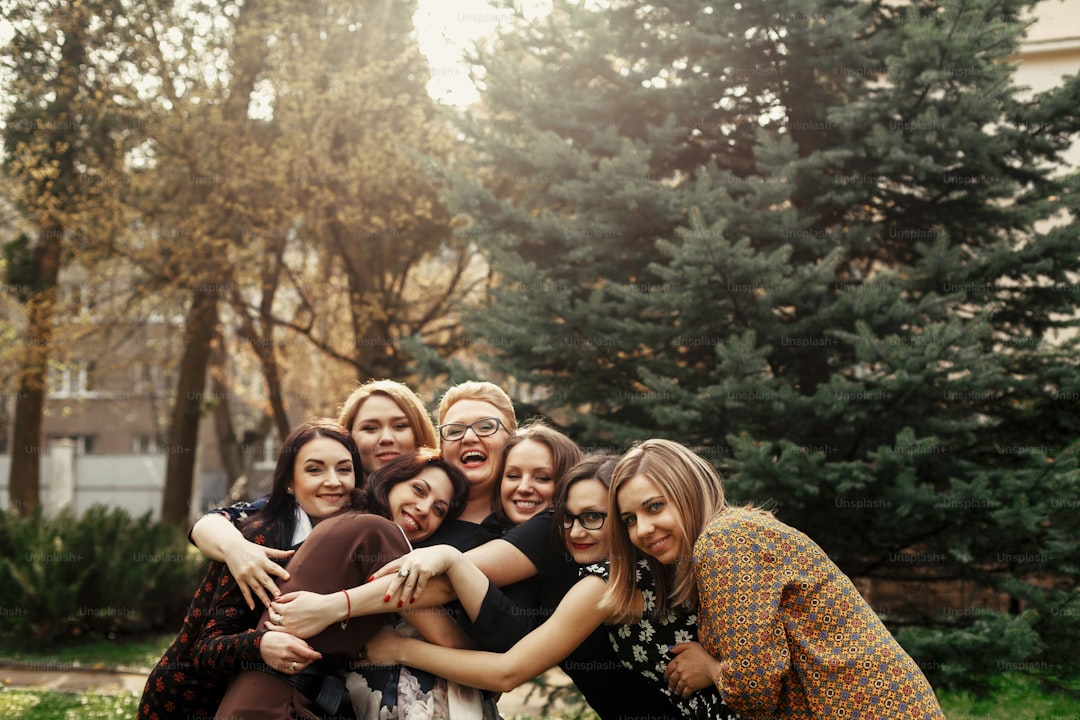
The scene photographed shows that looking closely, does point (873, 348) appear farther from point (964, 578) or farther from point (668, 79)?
point (668, 79)

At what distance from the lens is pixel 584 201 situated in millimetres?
7156

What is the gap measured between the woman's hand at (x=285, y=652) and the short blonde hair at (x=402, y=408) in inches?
54.1

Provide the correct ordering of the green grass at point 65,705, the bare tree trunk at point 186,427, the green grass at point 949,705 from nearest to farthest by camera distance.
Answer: the green grass at point 949,705 < the green grass at point 65,705 < the bare tree trunk at point 186,427

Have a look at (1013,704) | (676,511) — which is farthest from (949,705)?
(676,511)

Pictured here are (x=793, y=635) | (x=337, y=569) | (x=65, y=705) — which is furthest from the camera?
(x=65, y=705)

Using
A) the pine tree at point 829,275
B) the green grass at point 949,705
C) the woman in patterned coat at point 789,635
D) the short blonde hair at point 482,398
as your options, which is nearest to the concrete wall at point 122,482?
the green grass at point 949,705

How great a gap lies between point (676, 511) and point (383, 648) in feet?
3.77

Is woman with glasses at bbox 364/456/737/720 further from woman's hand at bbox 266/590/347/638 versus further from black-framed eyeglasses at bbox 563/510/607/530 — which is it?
woman's hand at bbox 266/590/347/638

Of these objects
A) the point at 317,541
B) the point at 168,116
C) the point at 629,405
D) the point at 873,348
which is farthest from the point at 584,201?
the point at 168,116

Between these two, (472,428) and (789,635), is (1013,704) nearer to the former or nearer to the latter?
(789,635)

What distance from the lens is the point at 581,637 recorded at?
10.8 ft

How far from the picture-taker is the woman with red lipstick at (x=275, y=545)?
3.13m

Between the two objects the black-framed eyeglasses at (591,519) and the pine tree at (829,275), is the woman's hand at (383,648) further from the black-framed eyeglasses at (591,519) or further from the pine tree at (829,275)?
the pine tree at (829,275)

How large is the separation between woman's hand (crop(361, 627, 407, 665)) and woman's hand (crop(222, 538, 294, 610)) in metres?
0.40
